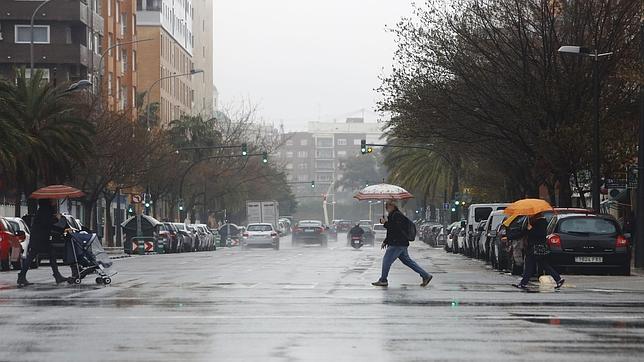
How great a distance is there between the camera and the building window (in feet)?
286

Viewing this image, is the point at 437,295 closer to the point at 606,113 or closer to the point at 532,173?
the point at 606,113

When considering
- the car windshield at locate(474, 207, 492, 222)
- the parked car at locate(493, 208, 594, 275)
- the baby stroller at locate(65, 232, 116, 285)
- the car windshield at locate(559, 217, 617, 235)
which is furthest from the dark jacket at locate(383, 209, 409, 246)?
the car windshield at locate(474, 207, 492, 222)

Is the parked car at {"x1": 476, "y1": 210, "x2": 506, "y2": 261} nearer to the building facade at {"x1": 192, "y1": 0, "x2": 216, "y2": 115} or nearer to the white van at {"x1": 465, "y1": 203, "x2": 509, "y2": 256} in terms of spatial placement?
the white van at {"x1": 465, "y1": 203, "x2": 509, "y2": 256}

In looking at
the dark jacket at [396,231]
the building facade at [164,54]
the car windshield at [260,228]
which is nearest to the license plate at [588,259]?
the dark jacket at [396,231]

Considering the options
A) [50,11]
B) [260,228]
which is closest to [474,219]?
[260,228]

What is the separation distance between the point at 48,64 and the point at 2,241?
171 ft

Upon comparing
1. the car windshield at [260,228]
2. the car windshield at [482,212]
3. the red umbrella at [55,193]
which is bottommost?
the car windshield at [260,228]

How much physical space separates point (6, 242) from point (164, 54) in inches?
3498

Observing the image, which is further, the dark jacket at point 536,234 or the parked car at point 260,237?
the parked car at point 260,237

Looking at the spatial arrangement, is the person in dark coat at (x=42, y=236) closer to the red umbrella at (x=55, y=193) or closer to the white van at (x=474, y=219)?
the red umbrella at (x=55, y=193)

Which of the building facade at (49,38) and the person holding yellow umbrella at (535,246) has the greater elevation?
the building facade at (49,38)

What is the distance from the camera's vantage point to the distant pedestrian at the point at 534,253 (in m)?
26.0

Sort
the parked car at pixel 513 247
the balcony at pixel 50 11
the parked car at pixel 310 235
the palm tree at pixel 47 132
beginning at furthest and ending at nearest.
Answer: the parked car at pixel 310 235
the balcony at pixel 50 11
the palm tree at pixel 47 132
the parked car at pixel 513 247

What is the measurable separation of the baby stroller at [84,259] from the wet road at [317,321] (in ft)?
1.46
